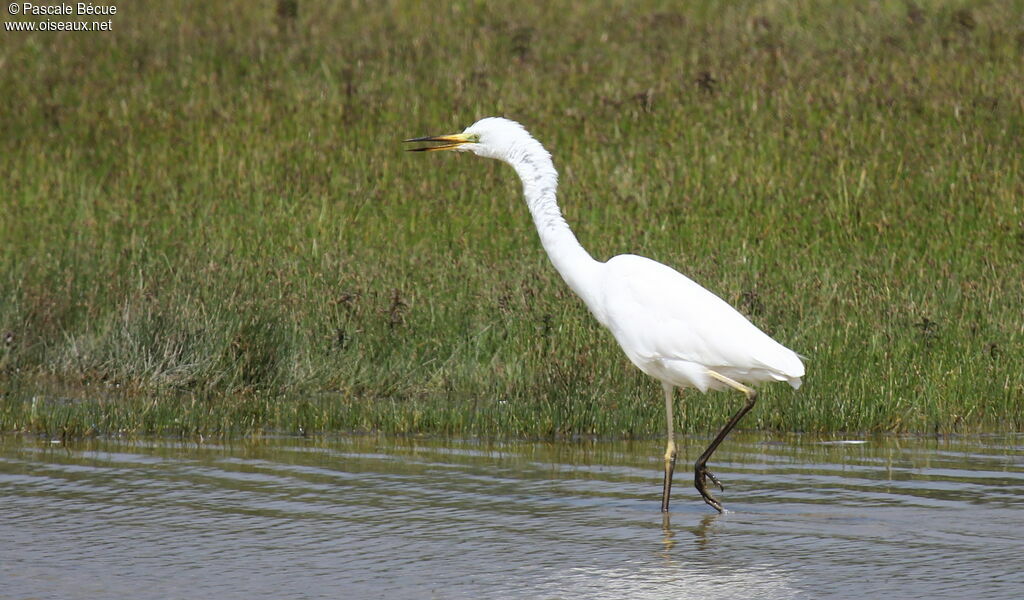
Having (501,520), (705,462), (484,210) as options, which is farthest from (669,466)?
(484,210)

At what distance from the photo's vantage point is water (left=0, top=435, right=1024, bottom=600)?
515 centimetres

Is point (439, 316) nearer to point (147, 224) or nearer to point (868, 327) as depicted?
point (868, 327)

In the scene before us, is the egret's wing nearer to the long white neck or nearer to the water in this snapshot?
the long white neck

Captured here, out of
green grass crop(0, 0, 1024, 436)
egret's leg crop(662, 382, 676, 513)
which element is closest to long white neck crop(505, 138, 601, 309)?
egret's leg crop(662, 382, 676, 513)

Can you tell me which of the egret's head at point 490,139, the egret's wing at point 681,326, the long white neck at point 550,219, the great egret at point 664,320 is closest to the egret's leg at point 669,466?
the great egret at point 664,320

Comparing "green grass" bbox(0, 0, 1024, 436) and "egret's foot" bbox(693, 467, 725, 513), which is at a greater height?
"green grass" bbox(0, 0, 1024, 436)

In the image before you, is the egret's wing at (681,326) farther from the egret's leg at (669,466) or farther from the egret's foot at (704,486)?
the egret's foot at (704,486)

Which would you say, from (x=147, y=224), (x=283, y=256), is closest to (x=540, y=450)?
(x=283, y=256)

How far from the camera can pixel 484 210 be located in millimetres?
12797

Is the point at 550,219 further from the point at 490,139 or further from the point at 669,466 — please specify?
the point at 669,466

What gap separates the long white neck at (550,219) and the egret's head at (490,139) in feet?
0.18

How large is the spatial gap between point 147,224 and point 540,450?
5.74 meters

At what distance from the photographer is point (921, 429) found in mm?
8039

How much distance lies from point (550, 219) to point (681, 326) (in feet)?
2.96
